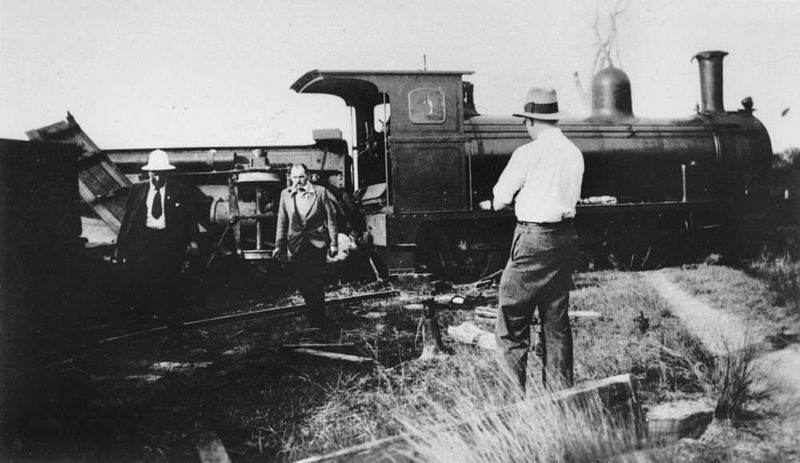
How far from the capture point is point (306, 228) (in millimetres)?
6168

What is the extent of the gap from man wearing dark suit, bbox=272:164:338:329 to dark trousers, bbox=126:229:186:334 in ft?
3.50

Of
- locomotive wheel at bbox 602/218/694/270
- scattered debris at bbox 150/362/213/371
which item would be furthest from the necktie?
locomotive wheel at bbox 602/218/694/270

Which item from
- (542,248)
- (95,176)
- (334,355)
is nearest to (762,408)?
(542,248)

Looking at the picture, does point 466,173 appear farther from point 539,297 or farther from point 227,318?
point 539,297

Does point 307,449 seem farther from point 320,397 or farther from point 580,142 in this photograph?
point 580,142

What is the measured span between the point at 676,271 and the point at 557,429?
256 inches

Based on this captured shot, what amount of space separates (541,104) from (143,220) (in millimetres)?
4243

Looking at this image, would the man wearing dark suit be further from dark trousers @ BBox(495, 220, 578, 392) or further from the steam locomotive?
dark trousers @ BBox(495, 220, 578, 392)

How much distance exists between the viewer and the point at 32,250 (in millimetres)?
5367

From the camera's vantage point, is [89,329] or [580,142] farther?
[580,142]

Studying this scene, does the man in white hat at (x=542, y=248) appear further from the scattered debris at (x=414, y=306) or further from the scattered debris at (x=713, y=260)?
the scattered debris at (x=713, y=260)

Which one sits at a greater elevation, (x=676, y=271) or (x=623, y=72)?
(x=623, y=72)

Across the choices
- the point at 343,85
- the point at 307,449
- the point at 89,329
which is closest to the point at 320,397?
the point at 307,449

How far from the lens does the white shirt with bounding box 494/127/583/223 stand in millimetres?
3172
